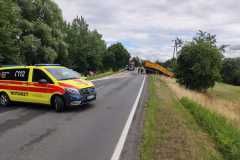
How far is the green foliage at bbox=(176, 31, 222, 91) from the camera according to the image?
2641 cm

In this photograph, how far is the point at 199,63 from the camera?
86.6 feet

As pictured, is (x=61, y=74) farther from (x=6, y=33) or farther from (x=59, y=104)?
(x=6, y=33)

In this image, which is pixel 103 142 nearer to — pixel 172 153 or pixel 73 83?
pixel 172 153

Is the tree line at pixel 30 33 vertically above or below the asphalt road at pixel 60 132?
above

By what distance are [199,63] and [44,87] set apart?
21293 mm

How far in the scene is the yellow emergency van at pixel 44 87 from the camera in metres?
8.98

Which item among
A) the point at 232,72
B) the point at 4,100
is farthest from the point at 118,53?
the point at 4,100

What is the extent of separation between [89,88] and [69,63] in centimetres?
3344

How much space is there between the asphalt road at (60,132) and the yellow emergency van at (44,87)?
0.43 meters

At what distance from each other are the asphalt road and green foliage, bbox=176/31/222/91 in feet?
62.6

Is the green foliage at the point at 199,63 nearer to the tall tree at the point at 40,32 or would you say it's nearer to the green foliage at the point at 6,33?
the tall tree at the point at 40,32

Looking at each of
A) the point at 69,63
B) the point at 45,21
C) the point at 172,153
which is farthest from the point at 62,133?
the point at 69,63

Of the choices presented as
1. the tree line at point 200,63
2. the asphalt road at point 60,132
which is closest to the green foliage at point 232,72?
the tree line at point 200,63

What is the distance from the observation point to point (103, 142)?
561 centimetres
